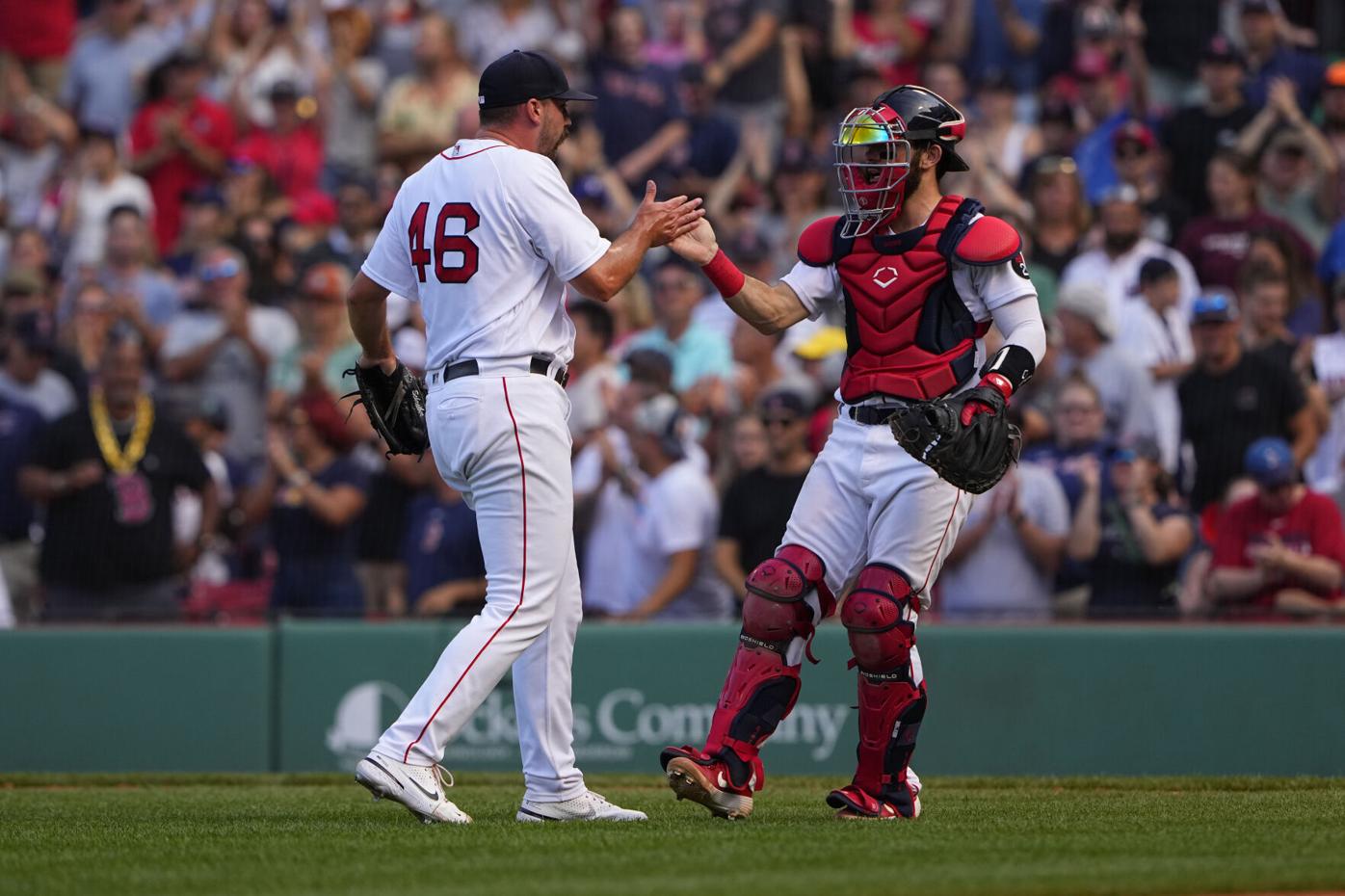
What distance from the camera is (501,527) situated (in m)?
6.38

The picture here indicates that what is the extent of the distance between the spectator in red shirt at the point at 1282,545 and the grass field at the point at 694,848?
199 centimetres

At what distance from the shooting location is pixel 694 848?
582 cm

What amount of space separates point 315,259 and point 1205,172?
616 centimetres

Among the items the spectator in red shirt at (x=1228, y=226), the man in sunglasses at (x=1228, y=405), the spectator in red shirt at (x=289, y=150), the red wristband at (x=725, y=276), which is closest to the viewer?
the red wristband at (x=725, y=276)

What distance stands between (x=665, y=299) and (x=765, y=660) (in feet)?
19.5

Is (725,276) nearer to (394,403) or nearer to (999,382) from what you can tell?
(999,382)

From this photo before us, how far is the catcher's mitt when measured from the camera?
6.27 meters

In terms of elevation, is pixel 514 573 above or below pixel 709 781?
above

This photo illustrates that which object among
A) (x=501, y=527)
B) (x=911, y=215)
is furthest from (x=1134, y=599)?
(x=501, y=527)

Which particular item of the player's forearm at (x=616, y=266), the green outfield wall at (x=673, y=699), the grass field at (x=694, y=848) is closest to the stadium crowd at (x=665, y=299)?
the green outfield wall at (x=673, y=699)

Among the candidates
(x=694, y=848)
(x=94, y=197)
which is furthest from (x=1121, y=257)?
(x=94, y=197)

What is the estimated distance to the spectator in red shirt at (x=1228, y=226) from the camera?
1198cm

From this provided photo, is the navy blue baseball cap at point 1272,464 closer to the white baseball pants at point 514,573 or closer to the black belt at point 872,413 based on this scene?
the black belt at point 872,413

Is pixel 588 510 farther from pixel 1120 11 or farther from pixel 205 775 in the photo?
pixel 1120 11
